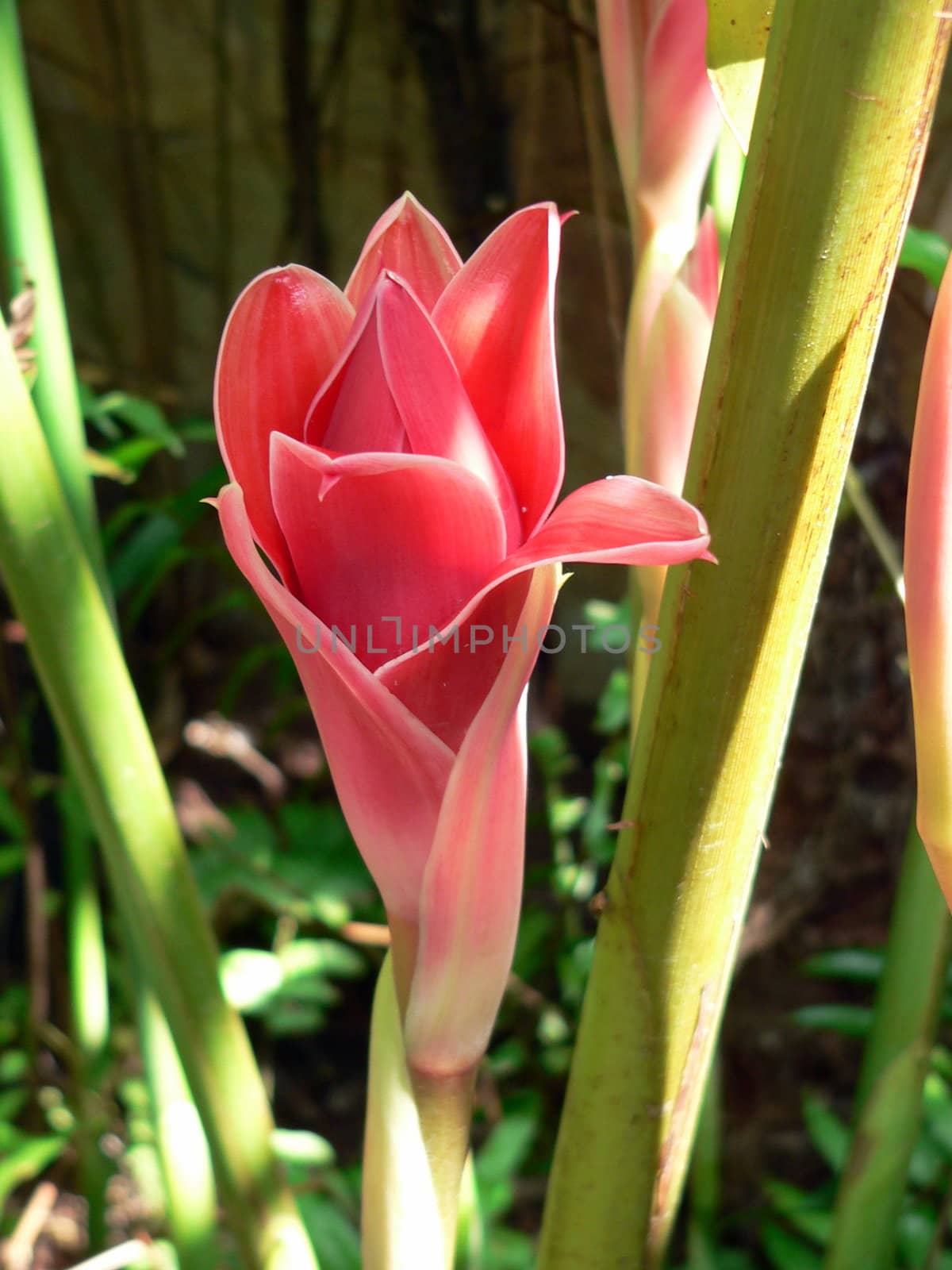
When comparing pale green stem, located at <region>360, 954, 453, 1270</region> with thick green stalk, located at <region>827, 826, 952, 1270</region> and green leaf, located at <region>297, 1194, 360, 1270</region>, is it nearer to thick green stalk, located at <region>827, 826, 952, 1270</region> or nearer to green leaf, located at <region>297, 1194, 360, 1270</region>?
thick green stalk, located at <region>827, 826, 952, 1270</region>

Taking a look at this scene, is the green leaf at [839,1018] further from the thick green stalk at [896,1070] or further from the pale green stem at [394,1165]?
the pale green stem at [394,1165]

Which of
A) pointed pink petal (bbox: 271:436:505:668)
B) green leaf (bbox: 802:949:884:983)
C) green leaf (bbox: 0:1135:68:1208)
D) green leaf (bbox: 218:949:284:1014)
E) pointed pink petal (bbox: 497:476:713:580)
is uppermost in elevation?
pointed pink petal (bbox: 497:476:713:580)

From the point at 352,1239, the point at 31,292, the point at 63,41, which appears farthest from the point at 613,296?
the point at 63,41

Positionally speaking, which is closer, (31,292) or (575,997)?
(31,292)

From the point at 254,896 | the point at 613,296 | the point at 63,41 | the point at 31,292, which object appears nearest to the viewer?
the point at 31,292

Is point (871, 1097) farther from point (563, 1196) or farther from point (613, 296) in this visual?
point (613, 296)

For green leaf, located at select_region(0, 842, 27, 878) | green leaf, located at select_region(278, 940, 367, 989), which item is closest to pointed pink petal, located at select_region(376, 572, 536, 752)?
green leaf, located at select_region(278, 940, 367, 989)

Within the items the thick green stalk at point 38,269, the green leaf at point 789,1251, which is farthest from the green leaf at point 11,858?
the green leaf at point 789,1251
